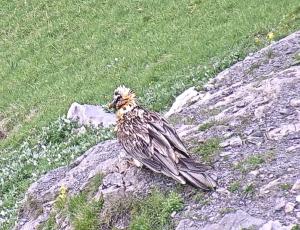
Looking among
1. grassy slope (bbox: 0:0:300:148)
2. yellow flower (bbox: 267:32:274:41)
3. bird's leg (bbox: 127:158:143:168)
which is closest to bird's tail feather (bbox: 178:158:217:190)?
bird's leg (bbox: 127:158:143:168)

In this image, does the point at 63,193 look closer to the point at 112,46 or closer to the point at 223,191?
the point at 223,191

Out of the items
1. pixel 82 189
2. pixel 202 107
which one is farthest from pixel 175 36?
pixel 82 189

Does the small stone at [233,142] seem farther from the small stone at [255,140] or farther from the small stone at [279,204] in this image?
the small stone at [279,204]

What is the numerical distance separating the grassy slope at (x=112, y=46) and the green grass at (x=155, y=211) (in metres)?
9.57

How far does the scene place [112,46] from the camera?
3083 centimetres

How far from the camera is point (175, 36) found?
1136 inches

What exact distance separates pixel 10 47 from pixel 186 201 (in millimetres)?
26815

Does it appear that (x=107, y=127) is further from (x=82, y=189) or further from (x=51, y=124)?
(x=82, y=189)

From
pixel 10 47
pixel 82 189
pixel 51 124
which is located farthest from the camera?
pixel 10 47

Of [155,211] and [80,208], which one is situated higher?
[155,211]

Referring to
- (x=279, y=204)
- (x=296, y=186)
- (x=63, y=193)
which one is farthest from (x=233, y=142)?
(x=63, y=193)

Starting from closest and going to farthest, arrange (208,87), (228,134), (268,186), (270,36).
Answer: (268,186) < (228,134) < (208,87) < (270,36)

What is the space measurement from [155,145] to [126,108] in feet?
3.19

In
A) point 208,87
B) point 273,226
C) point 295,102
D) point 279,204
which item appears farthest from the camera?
point 208,87
